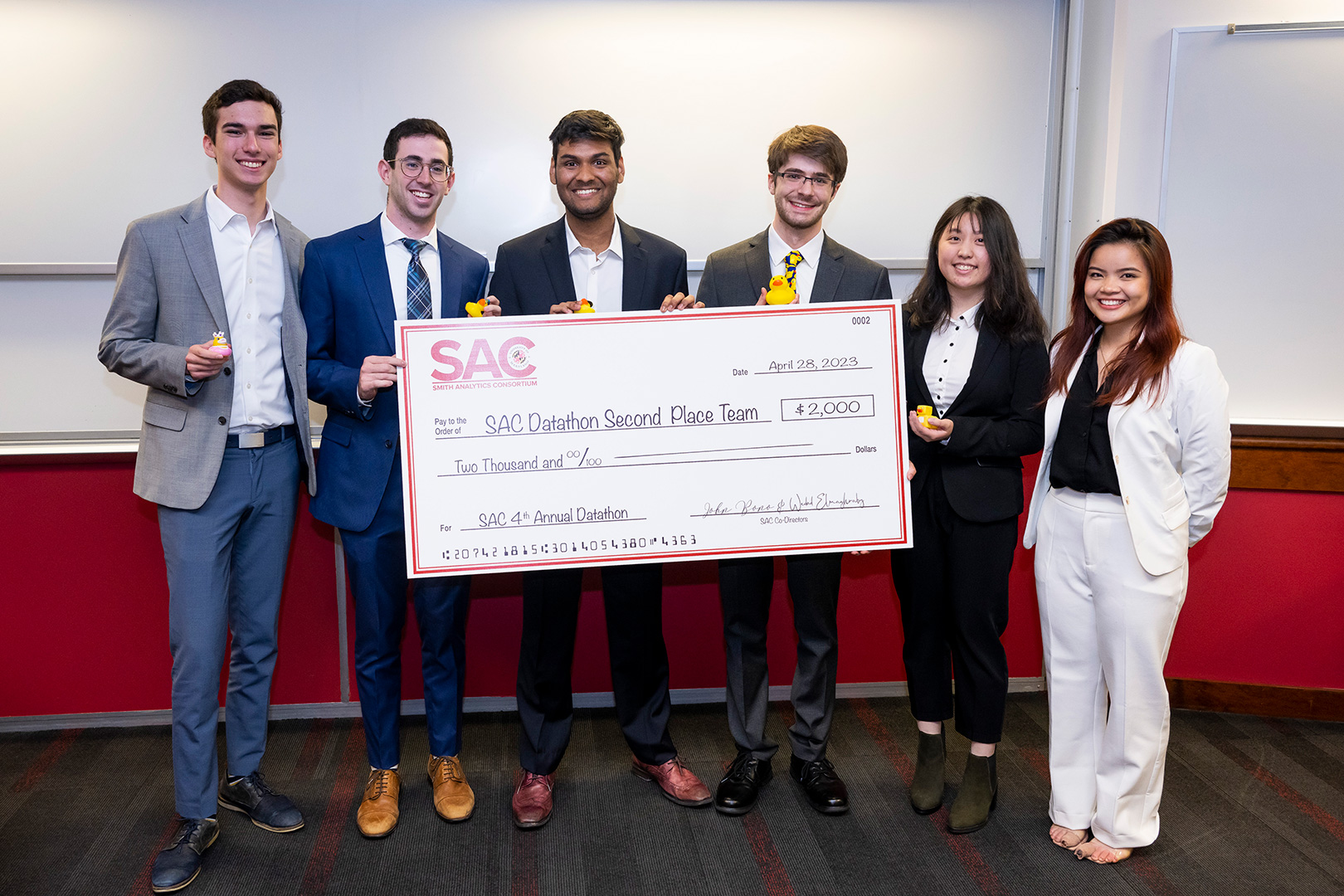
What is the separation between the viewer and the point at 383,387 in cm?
229

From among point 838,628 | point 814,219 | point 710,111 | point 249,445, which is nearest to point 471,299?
point 249,445

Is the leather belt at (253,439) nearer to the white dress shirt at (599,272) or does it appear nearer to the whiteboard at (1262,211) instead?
the white dress shirt at (599,272)

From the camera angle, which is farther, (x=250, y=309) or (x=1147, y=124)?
(x=1147, y=124)

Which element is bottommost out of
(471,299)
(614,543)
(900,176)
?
(614,543)

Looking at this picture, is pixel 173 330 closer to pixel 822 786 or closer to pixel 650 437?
pixel 650 437

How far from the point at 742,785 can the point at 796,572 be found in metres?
0.68

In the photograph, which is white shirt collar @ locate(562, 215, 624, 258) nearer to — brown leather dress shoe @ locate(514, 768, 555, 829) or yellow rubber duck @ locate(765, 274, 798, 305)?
yellow rubber duck @ locate(765, 274, 798, 305)

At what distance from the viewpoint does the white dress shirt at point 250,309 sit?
7.81 ft

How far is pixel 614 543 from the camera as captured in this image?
2305mm

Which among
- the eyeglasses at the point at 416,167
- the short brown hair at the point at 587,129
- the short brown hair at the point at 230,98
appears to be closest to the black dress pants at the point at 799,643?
the short brown hair at the point at 587,129

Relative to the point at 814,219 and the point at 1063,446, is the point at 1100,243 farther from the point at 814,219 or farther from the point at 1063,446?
the point at 814,219

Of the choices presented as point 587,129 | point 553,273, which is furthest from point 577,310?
point 587,129

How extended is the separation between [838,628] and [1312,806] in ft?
5.19

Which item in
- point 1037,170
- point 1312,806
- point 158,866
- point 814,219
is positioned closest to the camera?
point 158,866
